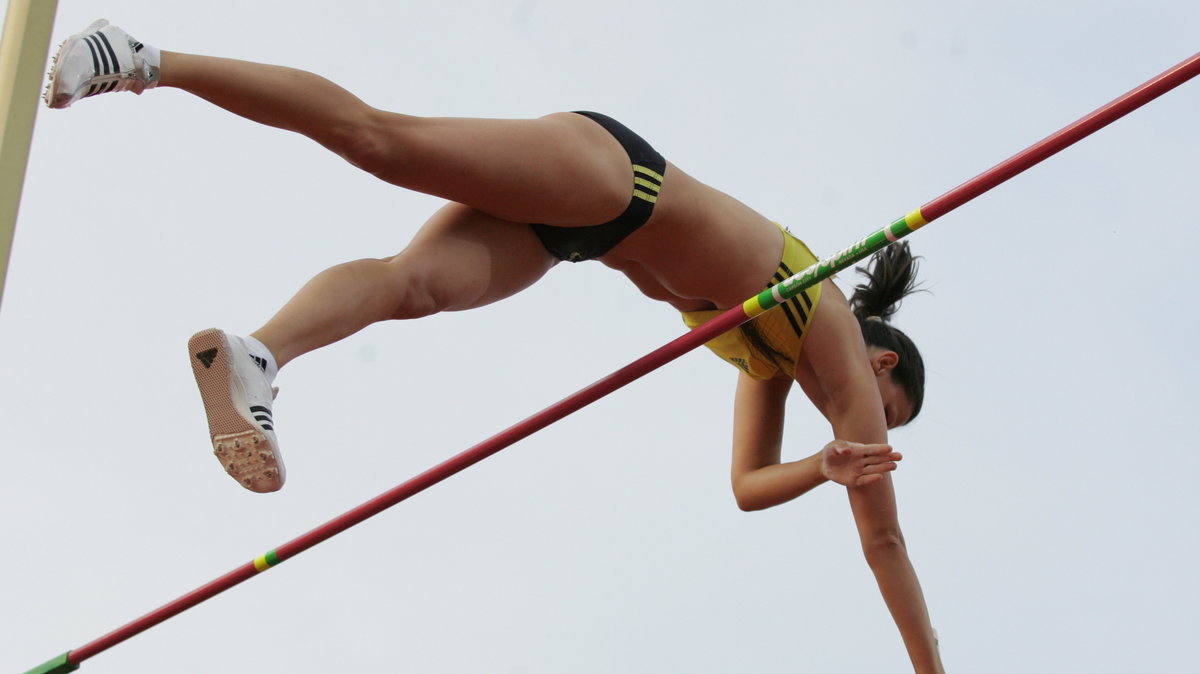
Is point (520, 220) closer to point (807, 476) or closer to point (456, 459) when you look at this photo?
point (456, 459)

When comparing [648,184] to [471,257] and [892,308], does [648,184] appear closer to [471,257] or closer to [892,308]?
[471,257]

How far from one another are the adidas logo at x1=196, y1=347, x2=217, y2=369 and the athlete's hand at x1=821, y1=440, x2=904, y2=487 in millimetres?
1487

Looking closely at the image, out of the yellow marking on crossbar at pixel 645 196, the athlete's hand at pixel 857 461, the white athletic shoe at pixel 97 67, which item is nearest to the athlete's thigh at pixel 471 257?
the yellow marking on crossbar at pixel 645 196

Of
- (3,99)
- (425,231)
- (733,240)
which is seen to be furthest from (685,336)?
(3,99)

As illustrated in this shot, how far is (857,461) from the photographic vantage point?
3.31 metres

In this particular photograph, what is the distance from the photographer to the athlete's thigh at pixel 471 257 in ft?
9.91

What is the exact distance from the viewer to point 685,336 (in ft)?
10.4

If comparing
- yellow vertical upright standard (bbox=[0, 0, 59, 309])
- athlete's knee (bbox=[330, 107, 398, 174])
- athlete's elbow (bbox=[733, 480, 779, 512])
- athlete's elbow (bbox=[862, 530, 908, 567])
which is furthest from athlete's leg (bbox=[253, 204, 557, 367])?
athlete's elbow (bbox=[862, 530, 908, 567])

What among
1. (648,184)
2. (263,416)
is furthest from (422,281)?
(648,184)

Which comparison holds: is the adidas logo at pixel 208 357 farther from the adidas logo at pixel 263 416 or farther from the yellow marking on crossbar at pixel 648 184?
the yellow marking on crossbar at pixel 648 184

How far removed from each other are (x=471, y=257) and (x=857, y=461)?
104cm

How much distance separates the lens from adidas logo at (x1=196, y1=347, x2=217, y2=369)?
266 cm

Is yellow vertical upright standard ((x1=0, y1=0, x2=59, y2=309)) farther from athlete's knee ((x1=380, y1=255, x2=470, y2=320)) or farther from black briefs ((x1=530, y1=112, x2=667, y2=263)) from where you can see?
black briefs ((x1=530, y1=112, x2=667, y2=263))

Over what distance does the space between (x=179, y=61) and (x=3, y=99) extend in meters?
0.57
